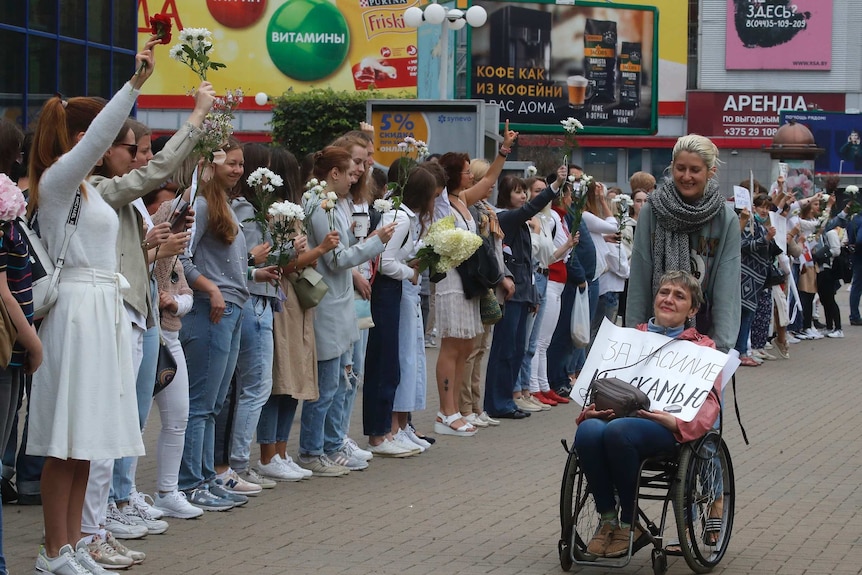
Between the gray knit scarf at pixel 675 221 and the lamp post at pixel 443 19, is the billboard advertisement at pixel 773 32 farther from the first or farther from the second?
the gray knit scarf at pixel 675 221

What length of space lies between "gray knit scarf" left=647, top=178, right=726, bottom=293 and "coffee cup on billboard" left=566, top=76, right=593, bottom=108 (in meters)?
32.0

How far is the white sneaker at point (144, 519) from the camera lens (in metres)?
7.23

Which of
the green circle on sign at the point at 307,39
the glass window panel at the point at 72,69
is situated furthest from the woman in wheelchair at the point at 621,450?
the green circle on sign at the point at 307,39

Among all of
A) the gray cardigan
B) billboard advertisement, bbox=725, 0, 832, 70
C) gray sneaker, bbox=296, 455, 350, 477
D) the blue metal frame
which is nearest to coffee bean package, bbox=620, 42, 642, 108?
the blue metal frame

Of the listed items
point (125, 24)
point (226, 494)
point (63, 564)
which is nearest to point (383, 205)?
point (226, 494)

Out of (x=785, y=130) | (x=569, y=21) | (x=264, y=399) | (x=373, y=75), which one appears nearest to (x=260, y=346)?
(x=264, y=399)

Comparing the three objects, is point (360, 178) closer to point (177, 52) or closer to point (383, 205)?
point (383, 205)

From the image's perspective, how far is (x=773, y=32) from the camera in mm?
62812

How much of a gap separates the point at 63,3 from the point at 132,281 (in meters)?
15.0

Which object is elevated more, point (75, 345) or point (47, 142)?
point (47, 142)

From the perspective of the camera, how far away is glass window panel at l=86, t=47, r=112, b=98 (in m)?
21.3

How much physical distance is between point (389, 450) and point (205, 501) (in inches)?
93.2

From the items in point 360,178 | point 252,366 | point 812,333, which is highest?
point 360,178

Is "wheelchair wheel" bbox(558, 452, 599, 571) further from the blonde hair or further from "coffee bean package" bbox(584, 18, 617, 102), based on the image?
"coffee bean package" bbox(584, 18, 617, 102)
